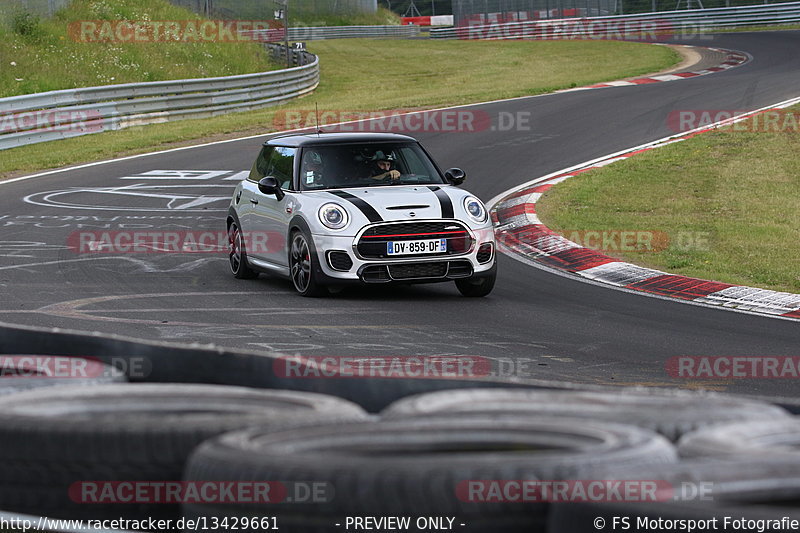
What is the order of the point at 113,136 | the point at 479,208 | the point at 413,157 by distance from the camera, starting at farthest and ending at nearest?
1. the point at 113,136
2. the point at 413,157
3. the point at 479,208

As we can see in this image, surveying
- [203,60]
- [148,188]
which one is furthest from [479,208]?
[203,60]

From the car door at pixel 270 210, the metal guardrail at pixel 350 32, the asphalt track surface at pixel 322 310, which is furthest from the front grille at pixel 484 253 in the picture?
the metal guardrail at pixel 350 32

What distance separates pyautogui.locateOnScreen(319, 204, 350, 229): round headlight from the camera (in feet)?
33.3

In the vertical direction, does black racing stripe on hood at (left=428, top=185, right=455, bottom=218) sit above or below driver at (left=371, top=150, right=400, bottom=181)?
below

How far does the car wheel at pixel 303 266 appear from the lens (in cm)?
1027

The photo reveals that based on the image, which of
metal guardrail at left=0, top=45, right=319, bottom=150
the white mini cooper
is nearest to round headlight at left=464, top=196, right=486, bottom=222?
the white mini cooper

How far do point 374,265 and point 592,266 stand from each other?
289cm

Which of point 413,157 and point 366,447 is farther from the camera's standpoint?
point 413,157

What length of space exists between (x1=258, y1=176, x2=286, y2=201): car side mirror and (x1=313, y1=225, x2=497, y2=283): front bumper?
3.39 feet

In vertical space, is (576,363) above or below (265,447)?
below

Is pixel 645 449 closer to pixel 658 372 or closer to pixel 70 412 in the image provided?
pixel 70 412

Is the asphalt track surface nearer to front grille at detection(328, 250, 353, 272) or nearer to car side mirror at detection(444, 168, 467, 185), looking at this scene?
front grille at detection(328, 250, 353, 272)

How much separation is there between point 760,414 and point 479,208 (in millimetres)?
7315

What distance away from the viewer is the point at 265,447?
300cm
